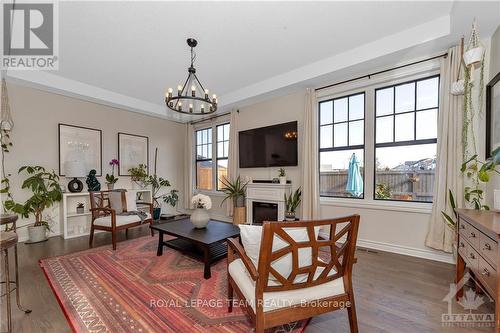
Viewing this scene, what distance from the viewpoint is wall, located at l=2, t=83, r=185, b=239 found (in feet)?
11.9

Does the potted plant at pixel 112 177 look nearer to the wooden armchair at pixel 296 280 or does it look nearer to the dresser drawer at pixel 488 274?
the wooden armchair at pixel 296 280

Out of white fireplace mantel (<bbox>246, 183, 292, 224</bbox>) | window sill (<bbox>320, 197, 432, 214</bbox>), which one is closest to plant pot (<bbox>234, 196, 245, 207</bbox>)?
white fireplace mantel (<bbox>246, 183, 292, 224</bbox>)

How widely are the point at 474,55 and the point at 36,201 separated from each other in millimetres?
5967

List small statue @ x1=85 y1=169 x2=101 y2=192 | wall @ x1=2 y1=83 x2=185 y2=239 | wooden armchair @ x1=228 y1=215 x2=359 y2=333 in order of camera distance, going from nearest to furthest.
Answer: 1. wooden armchair @ x1=228 y1=215 x2=359 y2=333
2. wall @ x1=2 y1=83 x2=185 y2=239
3. small statue @ x1=85 y1=169 x2=101 y2=192

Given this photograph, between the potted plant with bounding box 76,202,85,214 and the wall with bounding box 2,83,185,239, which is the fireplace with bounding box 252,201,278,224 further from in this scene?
the potted plant with bounding box 76,202,85,214

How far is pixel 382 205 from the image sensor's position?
3191 millimetres

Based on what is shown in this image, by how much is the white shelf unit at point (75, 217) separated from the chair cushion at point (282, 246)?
12.8 ft

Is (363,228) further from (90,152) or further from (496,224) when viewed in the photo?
(90,152)

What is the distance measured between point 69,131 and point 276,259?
4.81m

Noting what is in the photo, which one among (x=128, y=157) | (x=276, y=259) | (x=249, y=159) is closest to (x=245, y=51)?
(x=249, y=159)

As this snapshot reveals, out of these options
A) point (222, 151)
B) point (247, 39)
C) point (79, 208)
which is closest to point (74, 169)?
point (79, 208)

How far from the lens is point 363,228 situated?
132 inches

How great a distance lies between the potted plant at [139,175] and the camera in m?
5.00

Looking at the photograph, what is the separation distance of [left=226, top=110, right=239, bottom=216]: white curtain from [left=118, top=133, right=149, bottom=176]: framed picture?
2.13 metres
